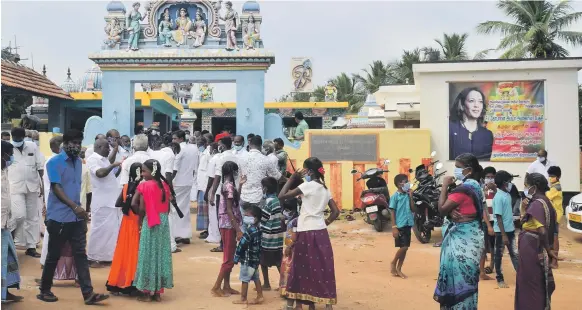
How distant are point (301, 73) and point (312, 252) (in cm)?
2280

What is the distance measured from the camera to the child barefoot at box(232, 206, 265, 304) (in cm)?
582

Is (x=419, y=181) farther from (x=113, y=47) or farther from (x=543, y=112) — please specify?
(x=113, y=47)

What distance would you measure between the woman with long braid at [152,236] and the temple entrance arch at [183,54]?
29.8 ft

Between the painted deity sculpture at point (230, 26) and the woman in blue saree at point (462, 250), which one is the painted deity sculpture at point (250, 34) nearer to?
the painted deity sculpture at point (230, 26)

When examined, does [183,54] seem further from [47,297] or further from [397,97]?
[47,297]

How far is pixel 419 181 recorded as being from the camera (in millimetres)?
10422

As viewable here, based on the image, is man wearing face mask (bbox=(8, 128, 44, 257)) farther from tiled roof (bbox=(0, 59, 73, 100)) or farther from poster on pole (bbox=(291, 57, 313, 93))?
poster on pole (bbox=(291, 57, 313, 93))

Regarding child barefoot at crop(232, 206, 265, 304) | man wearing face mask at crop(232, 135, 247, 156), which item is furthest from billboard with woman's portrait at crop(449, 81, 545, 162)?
child barefoot at crop(232, 206, 265, 304)

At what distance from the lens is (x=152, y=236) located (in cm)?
577

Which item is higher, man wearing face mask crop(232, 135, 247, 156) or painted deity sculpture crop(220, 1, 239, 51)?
painted deity sculpture crop(220, 1, 239, 51)

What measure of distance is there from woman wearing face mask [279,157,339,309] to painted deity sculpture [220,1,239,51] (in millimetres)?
9844

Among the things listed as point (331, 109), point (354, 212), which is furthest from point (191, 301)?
point (331, 109)

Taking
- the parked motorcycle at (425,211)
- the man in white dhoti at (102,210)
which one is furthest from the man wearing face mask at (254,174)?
the parked motorcycle at (425,211)

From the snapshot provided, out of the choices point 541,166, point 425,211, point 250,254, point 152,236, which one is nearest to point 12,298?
point 152,236
